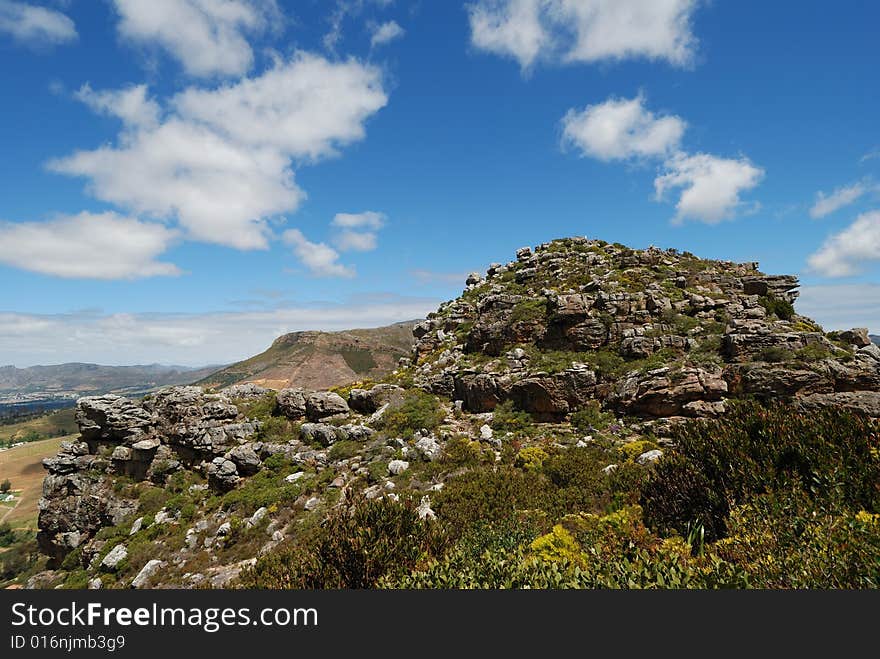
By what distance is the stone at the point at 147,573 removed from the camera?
1503cm

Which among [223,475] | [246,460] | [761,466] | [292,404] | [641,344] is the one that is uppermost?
[641,344]

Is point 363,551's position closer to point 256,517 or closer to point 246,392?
point 256,517

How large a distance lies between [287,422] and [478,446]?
42.2 ft

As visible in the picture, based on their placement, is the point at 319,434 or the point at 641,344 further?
the point at 641,344

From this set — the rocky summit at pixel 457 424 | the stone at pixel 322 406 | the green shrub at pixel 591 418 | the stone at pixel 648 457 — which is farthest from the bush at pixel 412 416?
the stone at pixel 648 457

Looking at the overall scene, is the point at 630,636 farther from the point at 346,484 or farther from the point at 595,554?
the point at 346,484

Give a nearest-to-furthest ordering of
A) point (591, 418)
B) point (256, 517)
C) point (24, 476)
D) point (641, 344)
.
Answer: point (256, 517), point (591, 418), point (641, 344), point (24, 476)

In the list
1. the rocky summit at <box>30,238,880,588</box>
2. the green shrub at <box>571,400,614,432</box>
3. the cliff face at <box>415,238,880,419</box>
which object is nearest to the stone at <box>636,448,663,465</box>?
the rocky summit at <box>30,238,880,588</box>

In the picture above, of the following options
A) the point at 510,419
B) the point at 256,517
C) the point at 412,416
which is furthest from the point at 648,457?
the point at 256,517

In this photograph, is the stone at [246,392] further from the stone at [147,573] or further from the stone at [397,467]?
the stone at [397,467]

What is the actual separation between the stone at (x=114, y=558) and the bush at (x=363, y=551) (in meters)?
12.8

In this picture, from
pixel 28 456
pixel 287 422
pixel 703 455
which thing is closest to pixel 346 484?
pixel 287 422

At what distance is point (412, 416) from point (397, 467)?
544 centimetres

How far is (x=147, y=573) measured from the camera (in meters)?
15.5
